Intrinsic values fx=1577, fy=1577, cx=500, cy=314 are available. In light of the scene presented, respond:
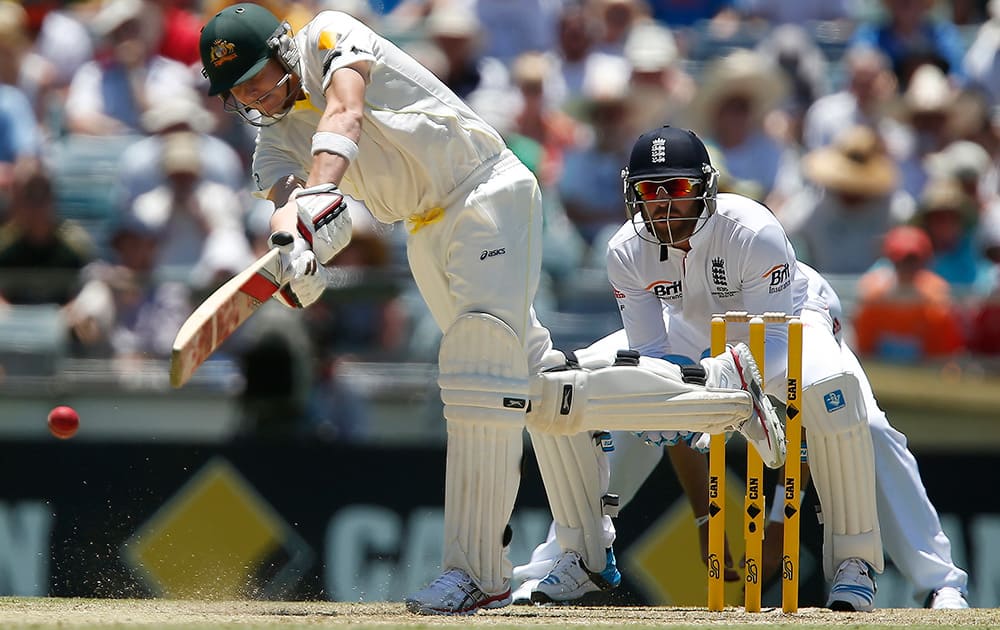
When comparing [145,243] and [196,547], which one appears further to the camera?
[145,243]

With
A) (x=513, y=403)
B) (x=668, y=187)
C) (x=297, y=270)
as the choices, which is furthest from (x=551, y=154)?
(x=297, y=270)

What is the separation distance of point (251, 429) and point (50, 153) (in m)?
2.97

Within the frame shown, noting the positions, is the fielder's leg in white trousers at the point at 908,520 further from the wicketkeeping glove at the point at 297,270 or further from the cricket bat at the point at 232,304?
the cricket bat at the point at 232,304

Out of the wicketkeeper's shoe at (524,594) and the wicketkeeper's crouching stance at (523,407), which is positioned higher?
the wicketkeeper's crouching stance at (523,407)

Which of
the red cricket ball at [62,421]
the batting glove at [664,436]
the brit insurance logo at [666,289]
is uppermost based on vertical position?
the brit insurance logo at [666,289]

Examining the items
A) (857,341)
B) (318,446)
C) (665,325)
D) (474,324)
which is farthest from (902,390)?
(474,324)

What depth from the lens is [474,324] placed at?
511 cm

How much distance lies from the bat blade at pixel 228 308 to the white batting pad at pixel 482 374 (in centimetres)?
70

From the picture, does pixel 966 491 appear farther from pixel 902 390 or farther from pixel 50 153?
pixel 50 153

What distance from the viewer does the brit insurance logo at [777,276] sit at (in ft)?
18.6

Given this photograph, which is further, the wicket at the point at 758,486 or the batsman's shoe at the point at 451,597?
the wicket at the point at 758,486

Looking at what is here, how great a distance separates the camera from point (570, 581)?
20.2 ft

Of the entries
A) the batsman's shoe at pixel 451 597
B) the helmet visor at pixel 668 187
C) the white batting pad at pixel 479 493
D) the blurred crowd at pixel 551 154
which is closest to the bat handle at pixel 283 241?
the white batting pad at pixel 479 493

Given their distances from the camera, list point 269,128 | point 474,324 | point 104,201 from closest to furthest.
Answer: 1. point 474,324
2. point 269,128
3. point 104,201
